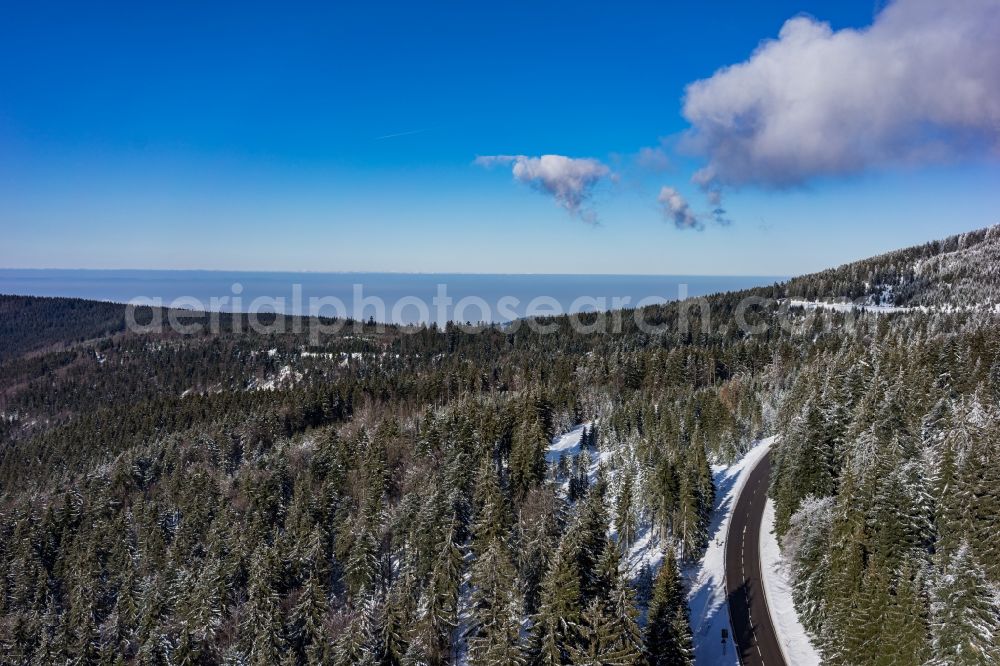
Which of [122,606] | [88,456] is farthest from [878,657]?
[88,456]

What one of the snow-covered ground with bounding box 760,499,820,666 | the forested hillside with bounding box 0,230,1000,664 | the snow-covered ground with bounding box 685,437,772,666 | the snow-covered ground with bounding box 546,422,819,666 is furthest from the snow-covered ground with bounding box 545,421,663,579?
the snow-covered ground with bounding box 760,499,820,666

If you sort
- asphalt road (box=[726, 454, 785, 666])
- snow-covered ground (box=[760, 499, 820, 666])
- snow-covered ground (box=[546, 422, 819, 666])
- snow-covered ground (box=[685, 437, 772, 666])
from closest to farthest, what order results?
snow-covered ground (box=[760, 499, 820, 666])
asphalt road (box=[726, 454, 785, 666])
snow-covered ground (box=[546, 422, 819, 666])
snow-covered ground (box=[685, 437, 772, 666])

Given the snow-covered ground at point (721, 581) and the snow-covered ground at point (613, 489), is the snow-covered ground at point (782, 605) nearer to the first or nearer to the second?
the snow-covered ground at point (721, 581)

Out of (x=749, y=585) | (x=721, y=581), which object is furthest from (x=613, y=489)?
(x=749, y=585)

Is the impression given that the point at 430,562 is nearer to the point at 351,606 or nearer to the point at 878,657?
the point at 351,606

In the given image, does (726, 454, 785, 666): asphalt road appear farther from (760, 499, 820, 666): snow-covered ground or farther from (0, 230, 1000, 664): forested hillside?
(0, 230, 1000, 664): forested hillside

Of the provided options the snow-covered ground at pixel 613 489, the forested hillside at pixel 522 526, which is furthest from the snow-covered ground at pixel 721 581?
the forested hillside at pixel 522 526
